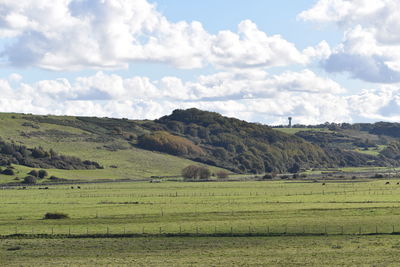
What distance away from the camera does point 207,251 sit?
5281cm

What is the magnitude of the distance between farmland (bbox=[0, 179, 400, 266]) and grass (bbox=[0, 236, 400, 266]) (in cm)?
7

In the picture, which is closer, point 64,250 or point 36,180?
point 64,250

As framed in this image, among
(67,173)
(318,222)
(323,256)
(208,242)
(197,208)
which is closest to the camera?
(323,256)

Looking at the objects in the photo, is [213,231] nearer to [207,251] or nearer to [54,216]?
[207,251]

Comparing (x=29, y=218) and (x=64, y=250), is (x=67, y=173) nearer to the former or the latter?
(x=29, y=218)

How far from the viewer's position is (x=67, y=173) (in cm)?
19488

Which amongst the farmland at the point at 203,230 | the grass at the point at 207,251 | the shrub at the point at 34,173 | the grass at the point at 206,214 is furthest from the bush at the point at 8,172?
the grass at the point at 207,251

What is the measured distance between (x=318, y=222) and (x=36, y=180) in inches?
4518

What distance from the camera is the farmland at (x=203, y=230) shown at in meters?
51.7

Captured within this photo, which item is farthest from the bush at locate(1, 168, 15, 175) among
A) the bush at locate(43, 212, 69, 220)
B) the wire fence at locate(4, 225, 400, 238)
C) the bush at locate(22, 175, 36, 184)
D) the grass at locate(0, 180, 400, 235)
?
the wire fence at locate(4, 225, 400, 238)

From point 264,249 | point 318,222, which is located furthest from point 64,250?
point 318,222

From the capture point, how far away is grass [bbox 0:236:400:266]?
48.0m

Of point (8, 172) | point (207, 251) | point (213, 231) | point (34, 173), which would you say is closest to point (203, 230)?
point (213, 231)

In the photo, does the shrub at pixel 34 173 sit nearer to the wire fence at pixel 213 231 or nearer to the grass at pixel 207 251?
the wire fence at pixel 213 231
